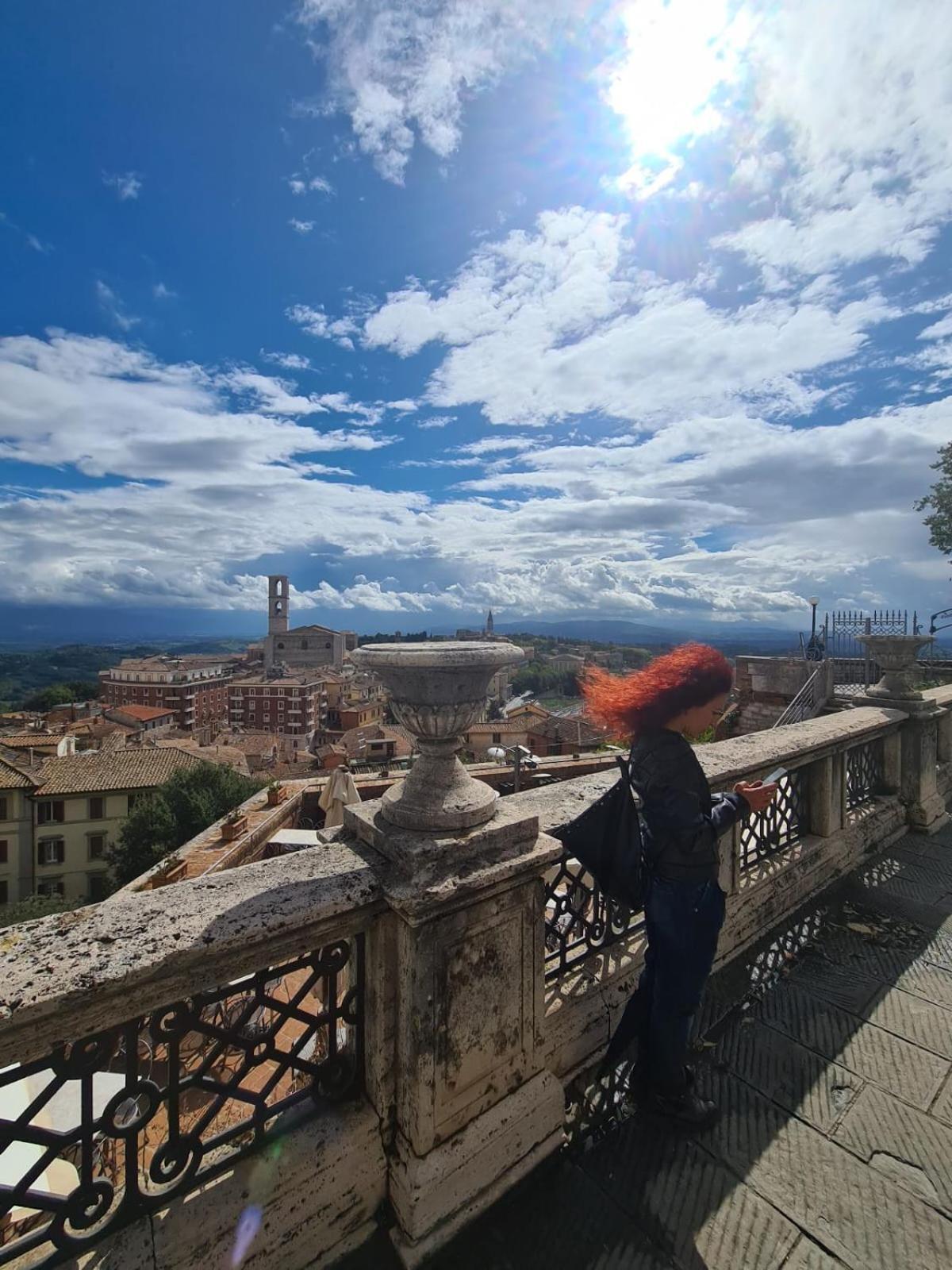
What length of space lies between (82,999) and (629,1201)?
192cm

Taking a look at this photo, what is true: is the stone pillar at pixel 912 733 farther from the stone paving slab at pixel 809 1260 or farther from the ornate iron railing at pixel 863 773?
the stone paving slab at pixel 809 1260

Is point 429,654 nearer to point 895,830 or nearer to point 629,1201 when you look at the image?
point 629,1201

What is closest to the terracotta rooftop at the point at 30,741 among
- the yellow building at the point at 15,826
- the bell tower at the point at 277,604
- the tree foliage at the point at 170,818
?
the yellow building at the point at 15,826

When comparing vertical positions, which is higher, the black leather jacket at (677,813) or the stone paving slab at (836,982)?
the black leather jacket at (677,813)

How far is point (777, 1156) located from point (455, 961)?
148 centimetres

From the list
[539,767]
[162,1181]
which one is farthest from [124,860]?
[162,1181]

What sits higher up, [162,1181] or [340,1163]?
[162,1181]

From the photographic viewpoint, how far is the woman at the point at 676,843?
2113 millimetres

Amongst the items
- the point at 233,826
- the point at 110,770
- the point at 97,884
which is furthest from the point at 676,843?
the point at 97,884

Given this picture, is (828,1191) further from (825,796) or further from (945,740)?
(945,740)

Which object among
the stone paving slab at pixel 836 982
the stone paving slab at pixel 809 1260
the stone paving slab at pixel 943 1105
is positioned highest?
the stone paving slab at pixel 836 982

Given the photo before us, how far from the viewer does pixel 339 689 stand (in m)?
68.1

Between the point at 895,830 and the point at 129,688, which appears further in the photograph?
the point at 129,688

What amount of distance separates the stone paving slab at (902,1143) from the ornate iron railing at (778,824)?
1.27 metres
